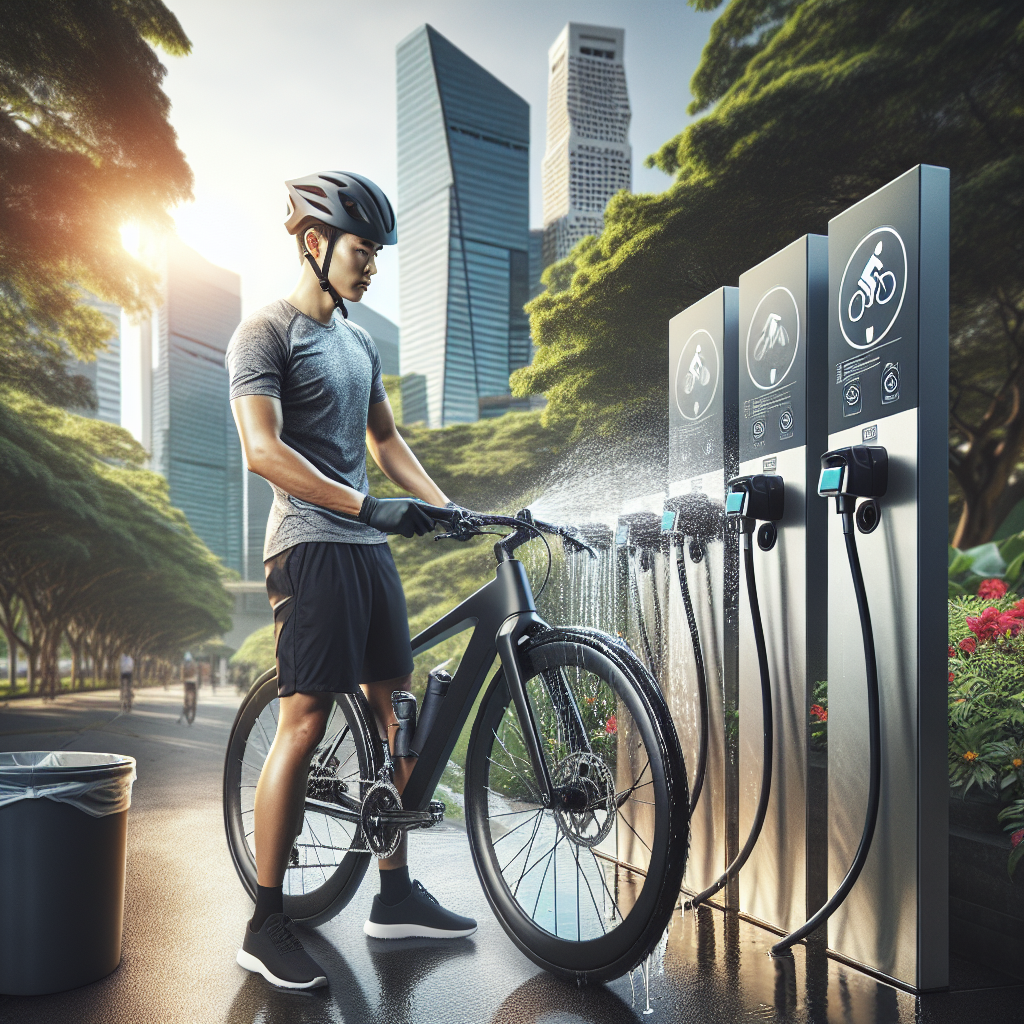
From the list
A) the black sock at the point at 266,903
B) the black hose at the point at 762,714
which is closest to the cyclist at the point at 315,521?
the black sock at the point at 266,903

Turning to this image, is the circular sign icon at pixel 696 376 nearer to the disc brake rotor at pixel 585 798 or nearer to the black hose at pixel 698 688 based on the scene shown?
the black hose at pixel 698 688

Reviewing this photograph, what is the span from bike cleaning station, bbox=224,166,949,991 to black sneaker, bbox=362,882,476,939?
133 mm

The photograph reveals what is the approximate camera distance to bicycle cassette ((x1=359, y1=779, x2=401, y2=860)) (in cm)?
236

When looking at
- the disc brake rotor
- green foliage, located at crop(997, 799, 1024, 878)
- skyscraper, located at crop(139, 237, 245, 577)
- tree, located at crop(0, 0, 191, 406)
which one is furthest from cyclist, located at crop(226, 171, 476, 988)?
tree, located at crop(0, 0, 191, 406)

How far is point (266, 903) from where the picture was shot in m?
2.26

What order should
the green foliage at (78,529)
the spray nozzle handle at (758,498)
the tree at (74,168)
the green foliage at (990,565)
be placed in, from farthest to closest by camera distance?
1. the green foliage at (78,529)
2. the tree at (74,168)
3. the green foliage at (990,565)
4. the spray nozzle handle at (758,498)

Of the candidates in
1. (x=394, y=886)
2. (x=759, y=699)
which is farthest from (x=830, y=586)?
(x=394, y=886)

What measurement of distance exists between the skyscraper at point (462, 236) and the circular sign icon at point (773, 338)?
39.2 ft

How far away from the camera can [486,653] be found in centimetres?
234

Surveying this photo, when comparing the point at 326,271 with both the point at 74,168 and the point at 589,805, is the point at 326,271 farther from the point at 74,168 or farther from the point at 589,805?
the point at 74,168

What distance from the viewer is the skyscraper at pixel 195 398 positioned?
14.2 m

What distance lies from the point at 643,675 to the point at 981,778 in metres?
1.14

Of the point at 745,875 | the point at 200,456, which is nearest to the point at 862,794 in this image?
the point at 745,875

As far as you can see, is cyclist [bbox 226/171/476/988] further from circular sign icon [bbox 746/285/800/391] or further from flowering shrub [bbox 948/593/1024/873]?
flowering shrub [bbox 948/593/1024/873]
